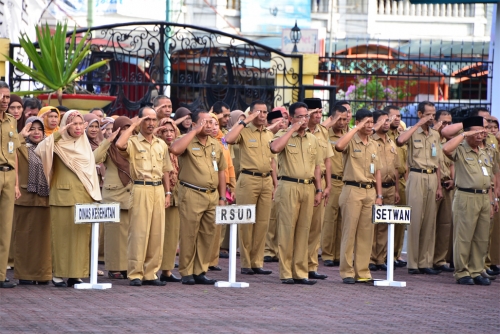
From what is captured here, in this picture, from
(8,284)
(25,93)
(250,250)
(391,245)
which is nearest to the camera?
(8,284)

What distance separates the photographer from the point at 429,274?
46.2ft

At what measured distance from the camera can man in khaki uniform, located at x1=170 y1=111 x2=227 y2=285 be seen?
1216cm

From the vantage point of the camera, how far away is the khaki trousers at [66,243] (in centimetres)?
1164

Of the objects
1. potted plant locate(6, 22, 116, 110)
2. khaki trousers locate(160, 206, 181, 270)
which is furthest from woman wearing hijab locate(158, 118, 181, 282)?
potted plant locate(6, 22, 116, 110)

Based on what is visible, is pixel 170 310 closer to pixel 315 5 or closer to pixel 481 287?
pixel 481 287

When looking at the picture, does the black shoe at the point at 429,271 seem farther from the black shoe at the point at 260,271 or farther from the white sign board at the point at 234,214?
the white sign board at the point at 234,214

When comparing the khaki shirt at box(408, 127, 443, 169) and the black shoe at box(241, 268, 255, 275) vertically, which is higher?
the khaki shirt at box(408, 127, 443, 169)

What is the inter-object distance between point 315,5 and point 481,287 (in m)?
30.3

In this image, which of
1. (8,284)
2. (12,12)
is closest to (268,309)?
(8,284)

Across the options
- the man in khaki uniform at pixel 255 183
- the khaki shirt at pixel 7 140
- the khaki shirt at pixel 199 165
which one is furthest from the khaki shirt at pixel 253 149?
the khaki shirt at pixel 7 140

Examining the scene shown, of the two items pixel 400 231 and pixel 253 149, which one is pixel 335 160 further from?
pixel 253 149

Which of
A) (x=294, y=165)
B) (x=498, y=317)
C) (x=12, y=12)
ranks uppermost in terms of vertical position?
(x=12, y=12)

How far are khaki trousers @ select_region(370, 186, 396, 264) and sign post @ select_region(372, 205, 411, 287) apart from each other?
1.79m

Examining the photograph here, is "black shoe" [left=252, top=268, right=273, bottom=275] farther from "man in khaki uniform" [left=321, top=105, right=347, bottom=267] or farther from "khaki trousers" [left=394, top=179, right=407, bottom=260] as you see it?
"khaki trousers" [left=394, top=179, right=407, bottom=260]
